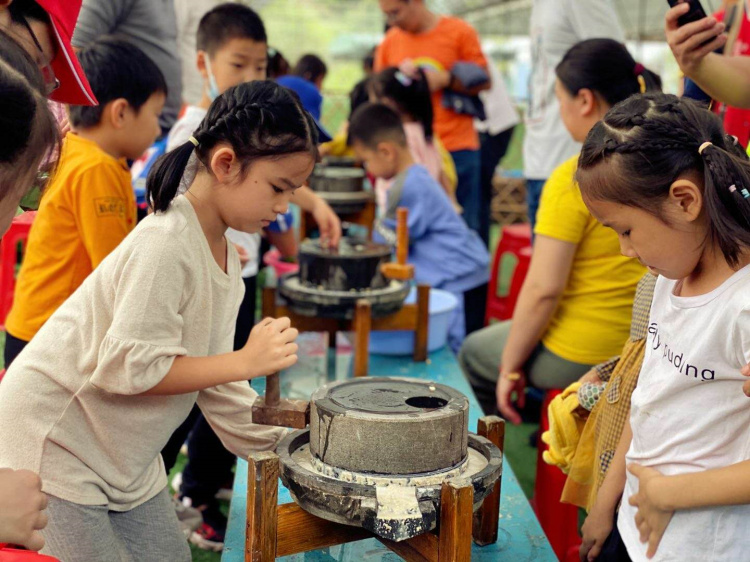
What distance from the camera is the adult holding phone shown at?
1.74 meters

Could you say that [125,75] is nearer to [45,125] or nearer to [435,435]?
[45,125]

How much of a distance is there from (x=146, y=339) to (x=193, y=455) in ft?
3.63

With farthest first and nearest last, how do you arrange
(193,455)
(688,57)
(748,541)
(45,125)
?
(193,455), (688,57), (748,541), (45,125)

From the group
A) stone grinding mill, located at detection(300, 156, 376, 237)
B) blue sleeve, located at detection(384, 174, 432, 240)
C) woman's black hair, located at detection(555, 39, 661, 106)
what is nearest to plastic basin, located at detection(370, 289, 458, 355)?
blue sleeve, located at detection(384, 174, 432, 240)

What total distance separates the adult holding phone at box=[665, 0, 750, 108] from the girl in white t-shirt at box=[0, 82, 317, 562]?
2.65 feet

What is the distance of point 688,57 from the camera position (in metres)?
1.77

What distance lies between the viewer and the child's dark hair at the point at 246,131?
1.54 m

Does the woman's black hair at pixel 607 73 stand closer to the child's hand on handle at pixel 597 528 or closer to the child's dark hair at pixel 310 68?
the child's hand on handle at pixel 597 528

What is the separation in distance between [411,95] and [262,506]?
3.37 m

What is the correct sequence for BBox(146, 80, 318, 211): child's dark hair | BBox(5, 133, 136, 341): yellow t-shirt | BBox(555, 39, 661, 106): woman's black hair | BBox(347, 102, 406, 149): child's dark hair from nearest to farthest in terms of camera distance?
1. BBox(146, 80, 318, 211): child's dark hair
2. BBox(5, 133, 136, 341): yellow t-shirt
3. BBox(555, 39, 661, 106): woman's black hair
4. BBox(347, 102, 406, 149): child's dark hair

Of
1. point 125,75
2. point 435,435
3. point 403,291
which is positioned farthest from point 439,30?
point 435,435

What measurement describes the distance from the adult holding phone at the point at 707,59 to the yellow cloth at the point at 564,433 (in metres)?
0.75

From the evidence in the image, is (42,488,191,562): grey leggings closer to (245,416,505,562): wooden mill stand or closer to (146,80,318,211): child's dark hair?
(245,416,505,562): wooden mill stand

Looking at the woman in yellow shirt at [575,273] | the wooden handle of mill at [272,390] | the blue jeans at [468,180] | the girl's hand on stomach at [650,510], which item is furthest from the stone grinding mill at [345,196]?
the girl's hand on stomach at [650,510]
